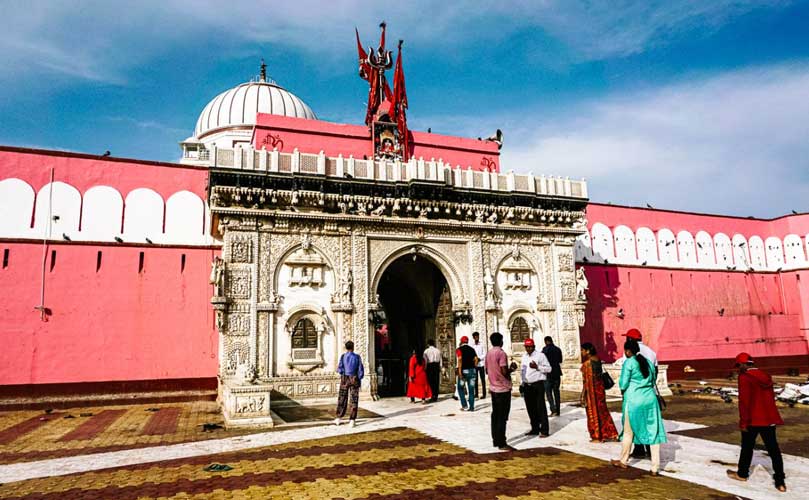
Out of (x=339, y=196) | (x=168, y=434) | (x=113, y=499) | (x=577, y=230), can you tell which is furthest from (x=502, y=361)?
(x=577, y=230)

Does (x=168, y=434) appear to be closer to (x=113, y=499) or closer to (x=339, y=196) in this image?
(x=113, y=499)

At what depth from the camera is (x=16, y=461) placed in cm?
792

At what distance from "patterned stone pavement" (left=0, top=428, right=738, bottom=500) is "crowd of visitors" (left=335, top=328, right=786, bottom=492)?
0.56m

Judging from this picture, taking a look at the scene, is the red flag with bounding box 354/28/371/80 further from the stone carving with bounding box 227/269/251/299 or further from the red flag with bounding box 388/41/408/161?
the stone carving with bounding box 227/269/251/299

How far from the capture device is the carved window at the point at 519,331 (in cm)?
1698

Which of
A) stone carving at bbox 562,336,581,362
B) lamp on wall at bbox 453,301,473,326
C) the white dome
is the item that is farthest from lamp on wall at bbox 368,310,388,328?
the white dome

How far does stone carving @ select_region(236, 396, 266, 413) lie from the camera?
10500mm

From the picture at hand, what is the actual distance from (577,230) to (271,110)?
16.0 metres

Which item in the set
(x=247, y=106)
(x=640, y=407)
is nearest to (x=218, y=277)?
(x=640, y=407)

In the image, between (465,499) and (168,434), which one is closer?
(465,499)

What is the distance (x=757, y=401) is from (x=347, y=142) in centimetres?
1447

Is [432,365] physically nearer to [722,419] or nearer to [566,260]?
[722,419]

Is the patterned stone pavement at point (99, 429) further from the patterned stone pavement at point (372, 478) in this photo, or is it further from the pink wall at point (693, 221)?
the pink wall at point (693, 221)

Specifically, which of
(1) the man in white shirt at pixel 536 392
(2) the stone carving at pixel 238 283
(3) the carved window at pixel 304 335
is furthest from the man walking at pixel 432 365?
(2) the stone carving at pixel 238 283
